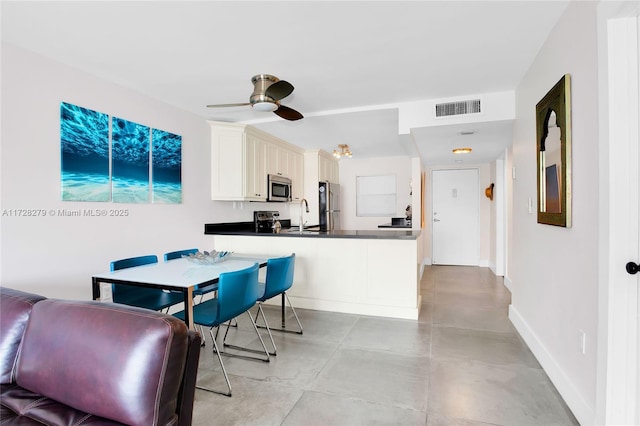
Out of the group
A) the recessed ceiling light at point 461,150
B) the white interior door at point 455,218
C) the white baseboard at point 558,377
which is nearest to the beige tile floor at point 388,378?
the white baseboard at point 558,377

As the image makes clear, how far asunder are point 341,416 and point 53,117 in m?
3.02

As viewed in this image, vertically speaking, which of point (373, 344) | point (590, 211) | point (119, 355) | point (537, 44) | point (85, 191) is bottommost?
point (373, 344)

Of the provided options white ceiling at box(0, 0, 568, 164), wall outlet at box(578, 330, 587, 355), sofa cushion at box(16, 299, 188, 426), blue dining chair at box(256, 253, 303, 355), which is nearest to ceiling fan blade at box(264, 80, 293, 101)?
white ceiling at box(0, 0, 568, 164)

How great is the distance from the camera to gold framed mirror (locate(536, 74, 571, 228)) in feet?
6.20

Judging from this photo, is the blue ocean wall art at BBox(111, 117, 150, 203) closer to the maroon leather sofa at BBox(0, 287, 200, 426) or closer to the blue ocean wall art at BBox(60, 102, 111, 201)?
the blue ocean wall art at BBox(60, 102, 111, 201)

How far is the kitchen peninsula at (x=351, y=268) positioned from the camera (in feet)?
11.4

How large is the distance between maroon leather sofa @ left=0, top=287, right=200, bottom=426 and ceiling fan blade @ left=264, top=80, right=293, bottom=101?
1891mm

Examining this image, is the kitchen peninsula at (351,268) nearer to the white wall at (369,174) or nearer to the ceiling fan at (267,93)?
the ceiling fan at (267,93)

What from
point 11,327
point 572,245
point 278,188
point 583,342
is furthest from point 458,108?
point 11,327

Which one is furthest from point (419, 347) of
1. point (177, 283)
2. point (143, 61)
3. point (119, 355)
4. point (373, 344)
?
point (143, 61)

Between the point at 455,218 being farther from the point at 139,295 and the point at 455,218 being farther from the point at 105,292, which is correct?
the point at 105,292

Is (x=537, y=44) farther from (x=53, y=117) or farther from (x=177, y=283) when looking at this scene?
(x=53, y=117)

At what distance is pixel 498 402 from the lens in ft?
6.36

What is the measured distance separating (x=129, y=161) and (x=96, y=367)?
247cm
